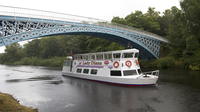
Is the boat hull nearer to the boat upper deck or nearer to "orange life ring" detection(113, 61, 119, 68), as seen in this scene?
"orange life ring" detection(113, 61, 119, 68)

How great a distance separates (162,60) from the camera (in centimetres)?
4106

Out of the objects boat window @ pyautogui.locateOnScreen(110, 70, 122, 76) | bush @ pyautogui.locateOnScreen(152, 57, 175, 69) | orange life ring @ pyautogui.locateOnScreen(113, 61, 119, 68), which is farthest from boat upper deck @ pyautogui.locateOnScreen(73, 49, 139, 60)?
bush @ pyautogui.locateOnScreen(152, 57, 175, 69)

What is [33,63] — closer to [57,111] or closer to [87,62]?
[87,62]

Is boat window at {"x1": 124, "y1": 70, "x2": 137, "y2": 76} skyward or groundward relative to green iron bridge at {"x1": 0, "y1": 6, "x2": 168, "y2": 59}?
groundward

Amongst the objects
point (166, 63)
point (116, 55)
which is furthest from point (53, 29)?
point (166, 63)

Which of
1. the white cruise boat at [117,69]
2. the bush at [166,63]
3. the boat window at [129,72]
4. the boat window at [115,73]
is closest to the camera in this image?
the white cruise boat at [117,69]

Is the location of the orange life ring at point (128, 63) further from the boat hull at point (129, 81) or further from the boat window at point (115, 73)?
the boat hull at point (129, 81)

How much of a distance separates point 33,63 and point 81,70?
67.5 m

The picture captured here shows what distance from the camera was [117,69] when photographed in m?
23.4

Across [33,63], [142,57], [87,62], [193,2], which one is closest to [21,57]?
[33,63]

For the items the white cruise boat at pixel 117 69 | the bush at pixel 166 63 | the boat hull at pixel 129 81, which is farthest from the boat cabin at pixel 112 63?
the bush at pixel 166 63

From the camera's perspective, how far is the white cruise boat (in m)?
21.8

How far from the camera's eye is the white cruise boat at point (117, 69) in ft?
71.5

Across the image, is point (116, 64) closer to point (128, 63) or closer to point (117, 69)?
point (117, 69)
